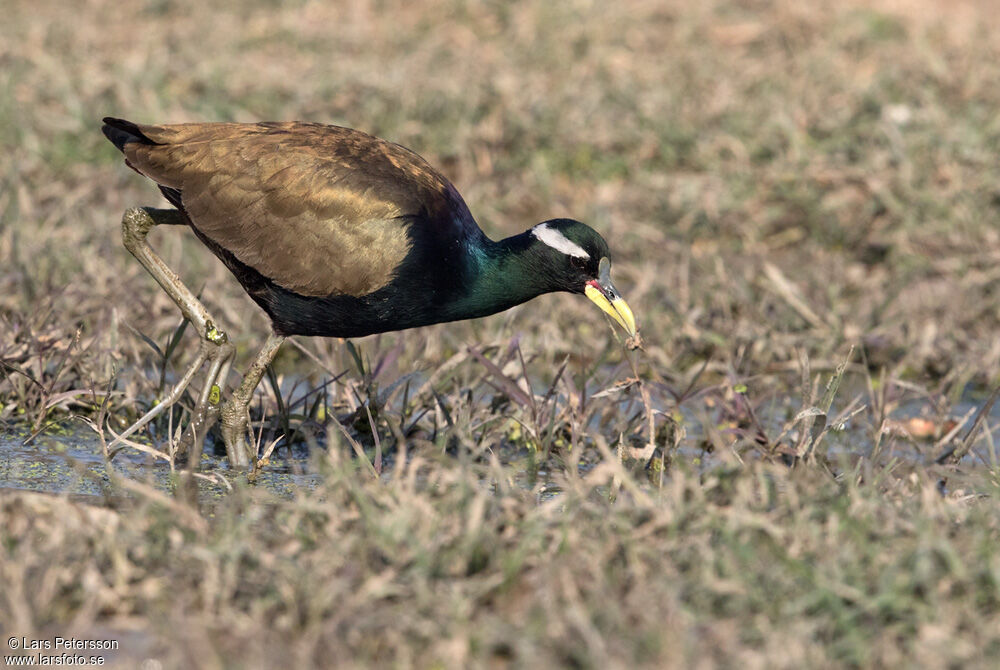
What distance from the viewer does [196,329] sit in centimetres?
477

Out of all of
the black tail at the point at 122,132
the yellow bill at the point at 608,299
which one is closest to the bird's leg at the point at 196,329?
the black tail at the point at 122,132

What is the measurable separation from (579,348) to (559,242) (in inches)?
57.9

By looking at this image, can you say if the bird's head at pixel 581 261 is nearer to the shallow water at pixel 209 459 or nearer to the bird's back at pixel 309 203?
the bird's back at pixel 309 203

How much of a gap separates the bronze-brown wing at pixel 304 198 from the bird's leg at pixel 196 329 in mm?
294

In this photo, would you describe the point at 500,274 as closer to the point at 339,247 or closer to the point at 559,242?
the point at 559,242

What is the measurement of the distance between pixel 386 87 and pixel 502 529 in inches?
204

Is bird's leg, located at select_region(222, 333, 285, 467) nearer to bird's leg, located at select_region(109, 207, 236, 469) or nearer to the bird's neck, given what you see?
bird's leg, located at select_region(109, 207, 236, 469)

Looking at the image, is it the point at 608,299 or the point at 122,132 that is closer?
the point at 608,299

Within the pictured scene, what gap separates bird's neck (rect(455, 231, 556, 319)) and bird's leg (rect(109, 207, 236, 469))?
86 centimetres

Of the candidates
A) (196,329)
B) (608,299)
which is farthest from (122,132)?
(608,299)

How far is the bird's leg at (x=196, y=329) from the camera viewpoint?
14.8 ft

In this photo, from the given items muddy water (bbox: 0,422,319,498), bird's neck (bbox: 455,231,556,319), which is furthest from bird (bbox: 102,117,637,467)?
muddy water (bbox: 0,422,319,498)

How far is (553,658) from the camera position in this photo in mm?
2898

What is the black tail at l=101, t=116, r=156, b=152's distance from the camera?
16.0ft
